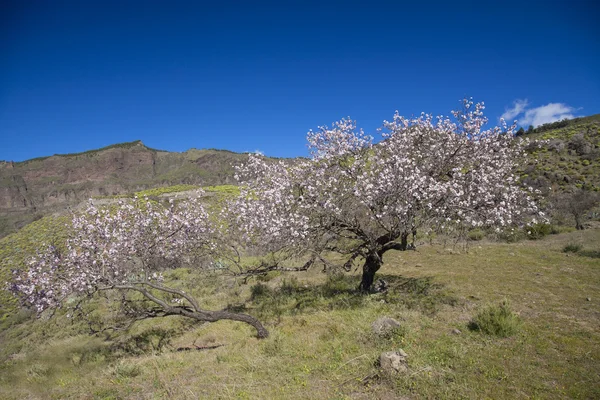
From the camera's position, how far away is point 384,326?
337 inches

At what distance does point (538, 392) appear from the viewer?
5586 mm

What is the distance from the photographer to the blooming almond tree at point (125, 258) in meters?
9.38

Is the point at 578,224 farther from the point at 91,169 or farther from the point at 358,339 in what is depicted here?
the point at 91,169

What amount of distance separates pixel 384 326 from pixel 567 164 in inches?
1590

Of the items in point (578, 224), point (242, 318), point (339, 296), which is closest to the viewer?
point (242, 318)

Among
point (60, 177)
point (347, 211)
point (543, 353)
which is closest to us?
point (543, 353)

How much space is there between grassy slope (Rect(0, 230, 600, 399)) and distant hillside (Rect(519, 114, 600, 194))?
19.8 metres

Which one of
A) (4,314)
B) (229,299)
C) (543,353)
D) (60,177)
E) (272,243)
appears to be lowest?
(4,314)

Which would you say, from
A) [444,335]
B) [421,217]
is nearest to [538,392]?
[444,335]

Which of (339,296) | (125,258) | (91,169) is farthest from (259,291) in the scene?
(91,169)

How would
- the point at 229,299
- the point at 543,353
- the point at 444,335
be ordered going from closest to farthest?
the point at 543,353, the point at 444,335, the point at 229,299

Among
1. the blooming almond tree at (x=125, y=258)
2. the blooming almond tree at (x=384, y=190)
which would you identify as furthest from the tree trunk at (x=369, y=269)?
the blooming almond tree at (x=125, y=258)

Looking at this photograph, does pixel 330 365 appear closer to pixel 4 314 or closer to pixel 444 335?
pixel 444 335

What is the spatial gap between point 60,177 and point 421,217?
175642 mm
